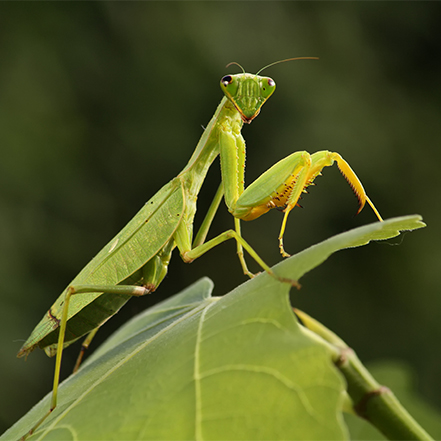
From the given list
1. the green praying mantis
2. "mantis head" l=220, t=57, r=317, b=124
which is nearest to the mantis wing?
the green praying mantis

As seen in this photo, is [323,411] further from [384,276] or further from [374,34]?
[374,34]

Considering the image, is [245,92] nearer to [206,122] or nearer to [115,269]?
[115,269]

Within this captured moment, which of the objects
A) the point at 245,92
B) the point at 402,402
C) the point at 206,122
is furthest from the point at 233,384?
the point at 206,122

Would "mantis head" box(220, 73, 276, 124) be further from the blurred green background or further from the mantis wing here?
the blurred green background

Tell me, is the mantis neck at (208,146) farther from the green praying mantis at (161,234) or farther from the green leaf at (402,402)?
the green leaf at (402,402)

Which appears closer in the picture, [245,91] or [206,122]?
[245,91]

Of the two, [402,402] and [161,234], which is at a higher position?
[161,234]
